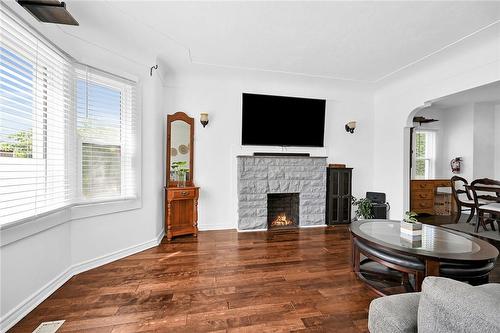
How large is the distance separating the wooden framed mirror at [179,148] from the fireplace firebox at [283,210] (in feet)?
5.00

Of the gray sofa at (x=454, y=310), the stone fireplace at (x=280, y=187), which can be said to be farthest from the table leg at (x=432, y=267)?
the stone fireplace at (x=280, y=187)

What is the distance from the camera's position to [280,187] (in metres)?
4.11

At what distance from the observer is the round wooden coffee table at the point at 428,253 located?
66.2 inches

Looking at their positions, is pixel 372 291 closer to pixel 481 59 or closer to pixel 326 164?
pixel 326 164

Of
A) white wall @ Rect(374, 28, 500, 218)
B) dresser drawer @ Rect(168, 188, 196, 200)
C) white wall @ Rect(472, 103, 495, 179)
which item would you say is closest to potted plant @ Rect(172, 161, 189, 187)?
dresser drawer @ Rect(168, 188, 196, 200)

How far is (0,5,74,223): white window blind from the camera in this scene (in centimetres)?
163

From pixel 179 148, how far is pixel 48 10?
2.26 metres

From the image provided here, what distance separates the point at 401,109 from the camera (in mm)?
4152

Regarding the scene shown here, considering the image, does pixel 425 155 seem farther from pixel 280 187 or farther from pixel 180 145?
pixel 180 145

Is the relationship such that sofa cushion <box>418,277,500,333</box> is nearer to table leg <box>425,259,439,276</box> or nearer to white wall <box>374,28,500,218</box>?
table leg <box>425,259,439,276</box>

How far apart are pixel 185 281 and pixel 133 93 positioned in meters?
2.32

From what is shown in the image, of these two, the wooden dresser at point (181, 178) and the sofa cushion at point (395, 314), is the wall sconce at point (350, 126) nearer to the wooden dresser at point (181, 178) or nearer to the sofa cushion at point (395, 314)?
the wooden dresser at point (181, 178)

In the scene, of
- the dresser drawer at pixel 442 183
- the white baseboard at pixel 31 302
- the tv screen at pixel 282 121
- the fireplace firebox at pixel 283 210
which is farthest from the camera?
the dresser drawer at pixel 442 183

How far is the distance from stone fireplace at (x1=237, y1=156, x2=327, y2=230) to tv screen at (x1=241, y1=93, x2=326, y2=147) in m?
0.33
